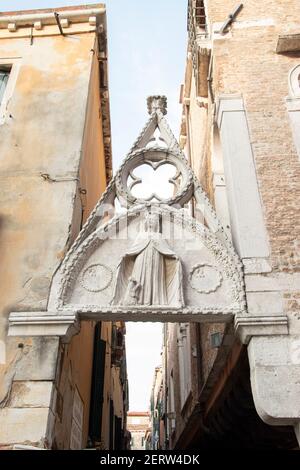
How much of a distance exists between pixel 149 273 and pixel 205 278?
710 millimetres

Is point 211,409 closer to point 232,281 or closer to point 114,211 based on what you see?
point 232,281

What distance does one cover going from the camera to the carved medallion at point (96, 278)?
5512mm

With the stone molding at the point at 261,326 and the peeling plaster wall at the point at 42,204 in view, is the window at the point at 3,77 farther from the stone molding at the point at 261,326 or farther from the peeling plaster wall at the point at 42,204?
the stone molding at the point at 261,326

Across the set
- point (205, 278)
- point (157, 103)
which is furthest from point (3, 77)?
point (205, 278)

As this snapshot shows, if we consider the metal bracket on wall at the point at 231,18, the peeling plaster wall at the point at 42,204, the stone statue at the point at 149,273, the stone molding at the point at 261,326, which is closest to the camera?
the peeling plaster wall at the point at 42,204

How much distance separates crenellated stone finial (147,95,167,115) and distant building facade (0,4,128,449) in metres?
1.05

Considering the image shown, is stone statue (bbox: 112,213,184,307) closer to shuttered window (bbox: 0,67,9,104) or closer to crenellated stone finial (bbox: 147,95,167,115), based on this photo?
crenellated stone finial (bbox: 147,95,167,115)

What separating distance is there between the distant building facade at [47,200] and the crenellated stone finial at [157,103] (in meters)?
1.05

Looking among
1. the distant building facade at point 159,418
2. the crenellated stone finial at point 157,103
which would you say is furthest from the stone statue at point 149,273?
the distant building facade at point 159,418

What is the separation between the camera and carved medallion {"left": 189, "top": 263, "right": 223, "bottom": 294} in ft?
18.0

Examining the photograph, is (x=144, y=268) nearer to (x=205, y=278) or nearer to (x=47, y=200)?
(x=205, y=278)

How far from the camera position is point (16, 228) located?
19.7 ft

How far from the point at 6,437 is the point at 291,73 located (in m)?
6.59

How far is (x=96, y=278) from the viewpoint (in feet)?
18.4
